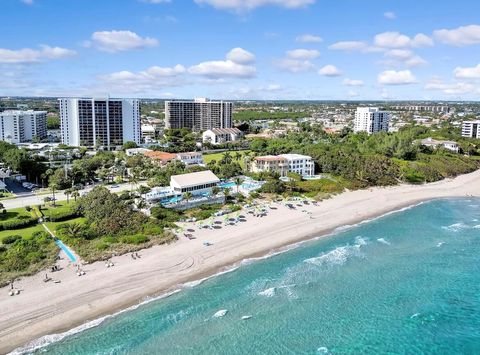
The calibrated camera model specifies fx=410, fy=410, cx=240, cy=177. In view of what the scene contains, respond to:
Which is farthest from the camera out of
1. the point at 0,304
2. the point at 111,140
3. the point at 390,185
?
the point at 111,140

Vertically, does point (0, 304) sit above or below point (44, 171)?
below

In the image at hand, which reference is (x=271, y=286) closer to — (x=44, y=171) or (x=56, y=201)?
(x=56, y=201)

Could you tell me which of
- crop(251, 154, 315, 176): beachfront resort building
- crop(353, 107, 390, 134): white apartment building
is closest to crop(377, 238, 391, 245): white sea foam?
crop(251, 154, 315, 176): beachfront resort building

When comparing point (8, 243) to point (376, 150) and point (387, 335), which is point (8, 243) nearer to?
point (387, 335)

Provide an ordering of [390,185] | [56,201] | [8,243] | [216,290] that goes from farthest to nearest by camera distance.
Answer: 1. [390,185]
2. [56,201]
3. [8,243]
4. [216,290]

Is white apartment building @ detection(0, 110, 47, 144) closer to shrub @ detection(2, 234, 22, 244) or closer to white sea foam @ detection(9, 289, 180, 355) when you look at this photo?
shrub @ detection(2, 234, 22, 244)

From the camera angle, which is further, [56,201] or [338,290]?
[56,201]

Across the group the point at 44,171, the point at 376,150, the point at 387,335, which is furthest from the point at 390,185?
the point at 44,171

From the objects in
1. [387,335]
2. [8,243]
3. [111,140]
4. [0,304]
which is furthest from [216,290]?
[111,140]
